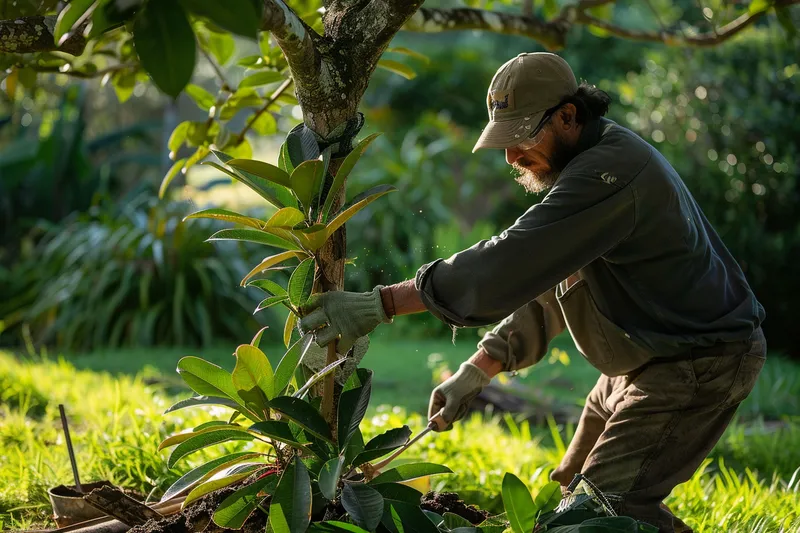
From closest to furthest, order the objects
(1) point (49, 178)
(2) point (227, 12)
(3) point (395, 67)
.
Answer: (2) point (227, 12) → (3) point (395, 67) → (1) point (49, 178)

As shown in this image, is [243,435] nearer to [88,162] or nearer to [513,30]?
[513,30]

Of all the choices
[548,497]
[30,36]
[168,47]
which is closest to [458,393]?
[548,497]

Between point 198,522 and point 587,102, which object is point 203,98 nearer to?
point 587,102

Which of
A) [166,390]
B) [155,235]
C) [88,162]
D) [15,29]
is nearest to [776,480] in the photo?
[15,29]

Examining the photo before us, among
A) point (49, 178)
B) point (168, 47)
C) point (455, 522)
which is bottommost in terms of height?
point (49, 178)

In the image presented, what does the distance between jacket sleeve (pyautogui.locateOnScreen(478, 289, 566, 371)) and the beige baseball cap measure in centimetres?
57

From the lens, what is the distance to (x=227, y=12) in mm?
1185

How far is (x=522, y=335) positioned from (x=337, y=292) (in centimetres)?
77

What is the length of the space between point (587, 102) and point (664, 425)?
0.85 meters

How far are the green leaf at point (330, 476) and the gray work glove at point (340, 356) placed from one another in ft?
0.87

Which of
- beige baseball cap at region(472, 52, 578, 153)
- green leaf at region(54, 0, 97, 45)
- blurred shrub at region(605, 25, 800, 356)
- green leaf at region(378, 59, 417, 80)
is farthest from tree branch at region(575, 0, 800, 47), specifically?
blurred shrub at region(605, 25, 800, 356)

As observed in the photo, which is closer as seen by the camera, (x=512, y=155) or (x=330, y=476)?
(x=330, y=476)

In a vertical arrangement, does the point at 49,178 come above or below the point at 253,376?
below

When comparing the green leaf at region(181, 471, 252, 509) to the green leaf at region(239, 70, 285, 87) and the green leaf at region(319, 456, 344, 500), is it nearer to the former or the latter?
the green leaf at region(319, 456, 344, 500)
